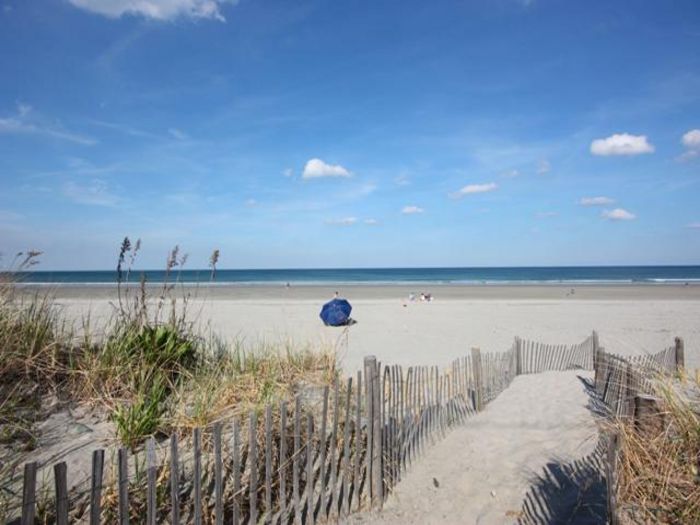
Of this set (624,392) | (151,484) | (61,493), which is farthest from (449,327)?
(61,493)

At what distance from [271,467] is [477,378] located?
4201mm

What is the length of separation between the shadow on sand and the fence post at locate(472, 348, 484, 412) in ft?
5.82

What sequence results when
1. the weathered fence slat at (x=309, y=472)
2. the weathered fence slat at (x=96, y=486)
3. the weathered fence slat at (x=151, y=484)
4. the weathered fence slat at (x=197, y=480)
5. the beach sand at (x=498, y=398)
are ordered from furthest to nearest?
the beach sand at (x=498, y=398) < the weathered fence slat at (x=309, y=472) < the weathered fence slat at (x=197, y=480) < the weathered fence slat at (x=151, y=484) < the weathered fence slat at (x=96, y=486)

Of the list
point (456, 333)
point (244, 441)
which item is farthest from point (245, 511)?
point (456, 333)

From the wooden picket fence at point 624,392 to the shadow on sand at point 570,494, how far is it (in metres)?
0.52

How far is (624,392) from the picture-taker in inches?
205

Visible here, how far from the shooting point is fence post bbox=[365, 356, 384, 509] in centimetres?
400

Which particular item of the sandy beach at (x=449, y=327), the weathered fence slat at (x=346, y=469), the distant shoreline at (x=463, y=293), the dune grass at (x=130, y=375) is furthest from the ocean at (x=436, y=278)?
the weathered fence slat at (x=346, y=469)

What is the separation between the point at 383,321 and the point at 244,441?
13650 millimetres

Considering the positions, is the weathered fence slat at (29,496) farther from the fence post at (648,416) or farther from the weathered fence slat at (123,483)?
the fence post at (648,416)

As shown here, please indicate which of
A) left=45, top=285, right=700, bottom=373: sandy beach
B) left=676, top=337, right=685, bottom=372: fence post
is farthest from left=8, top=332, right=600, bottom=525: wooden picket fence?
left=676, top=337, right=685, bottom=372: fence post

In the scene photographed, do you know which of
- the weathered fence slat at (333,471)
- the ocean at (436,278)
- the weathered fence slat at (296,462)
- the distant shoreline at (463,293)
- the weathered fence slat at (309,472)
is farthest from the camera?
the ocean at (436,278)

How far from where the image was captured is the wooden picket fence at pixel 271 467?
2.55 metres

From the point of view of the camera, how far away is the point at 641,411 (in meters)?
3.21
